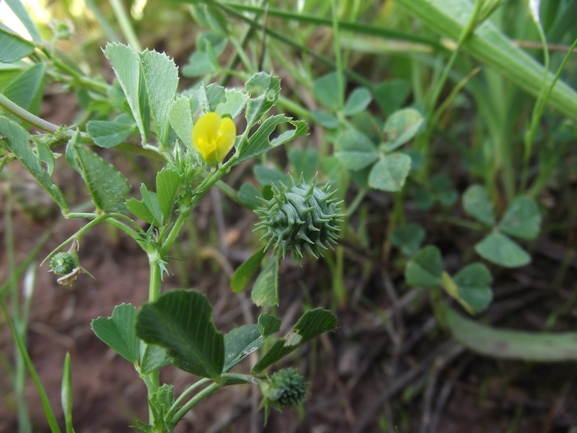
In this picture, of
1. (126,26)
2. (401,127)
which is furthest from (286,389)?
(126,26)

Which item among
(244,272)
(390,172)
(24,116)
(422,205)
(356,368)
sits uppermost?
(24,116)

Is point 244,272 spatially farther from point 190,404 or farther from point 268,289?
point 190,404

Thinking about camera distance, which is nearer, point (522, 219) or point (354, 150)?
point (354, 150)

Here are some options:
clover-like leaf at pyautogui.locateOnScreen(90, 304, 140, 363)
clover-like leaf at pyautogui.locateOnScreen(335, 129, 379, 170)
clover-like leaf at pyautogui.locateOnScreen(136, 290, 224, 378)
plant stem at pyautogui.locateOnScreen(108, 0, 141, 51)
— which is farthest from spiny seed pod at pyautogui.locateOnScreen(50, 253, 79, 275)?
plant stem at pyautogui.locateOnScreen(108, 0, 141, 51)

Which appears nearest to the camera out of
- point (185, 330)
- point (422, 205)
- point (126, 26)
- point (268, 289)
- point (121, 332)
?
point (185, 330)

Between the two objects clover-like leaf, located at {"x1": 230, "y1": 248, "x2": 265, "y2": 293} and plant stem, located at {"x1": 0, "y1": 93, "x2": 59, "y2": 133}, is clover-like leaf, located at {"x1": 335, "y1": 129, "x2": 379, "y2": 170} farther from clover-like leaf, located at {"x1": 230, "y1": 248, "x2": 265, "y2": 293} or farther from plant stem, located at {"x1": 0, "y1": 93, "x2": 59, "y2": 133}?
plant stem, located at {"x1": 0, "y1": 93, "x2": 59, "y2": 133}

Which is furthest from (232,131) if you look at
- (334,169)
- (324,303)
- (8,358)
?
(8,358)

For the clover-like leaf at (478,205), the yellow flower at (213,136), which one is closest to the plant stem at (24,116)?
the yellow flower at (213,136)
